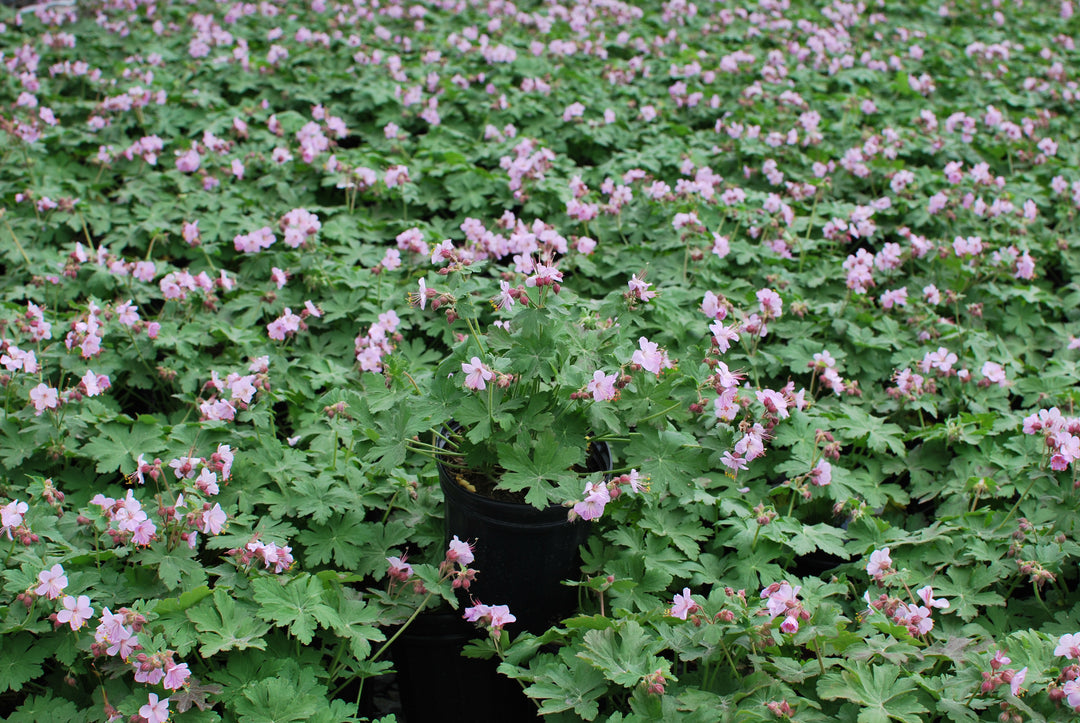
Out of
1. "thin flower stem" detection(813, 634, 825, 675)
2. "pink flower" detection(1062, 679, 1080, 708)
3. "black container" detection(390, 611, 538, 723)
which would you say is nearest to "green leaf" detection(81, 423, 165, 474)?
"black container" detection(390, 611, 538, 723)

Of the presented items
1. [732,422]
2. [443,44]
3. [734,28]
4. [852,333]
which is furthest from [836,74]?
[732,422]

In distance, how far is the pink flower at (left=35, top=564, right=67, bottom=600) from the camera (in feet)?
7.17

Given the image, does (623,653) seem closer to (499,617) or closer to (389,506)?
(499,617)

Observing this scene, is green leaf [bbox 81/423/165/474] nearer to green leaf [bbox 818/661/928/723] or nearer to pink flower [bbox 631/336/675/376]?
pink flower [bbox 631/336/675/376]

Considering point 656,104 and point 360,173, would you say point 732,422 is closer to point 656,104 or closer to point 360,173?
point 360,173

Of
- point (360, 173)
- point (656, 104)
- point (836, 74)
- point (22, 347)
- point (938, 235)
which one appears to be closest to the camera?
point (22, 347)

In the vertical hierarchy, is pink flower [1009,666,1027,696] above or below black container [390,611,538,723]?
above

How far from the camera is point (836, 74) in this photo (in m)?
6.96

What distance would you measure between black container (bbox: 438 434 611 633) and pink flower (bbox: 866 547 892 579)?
0.84 meters

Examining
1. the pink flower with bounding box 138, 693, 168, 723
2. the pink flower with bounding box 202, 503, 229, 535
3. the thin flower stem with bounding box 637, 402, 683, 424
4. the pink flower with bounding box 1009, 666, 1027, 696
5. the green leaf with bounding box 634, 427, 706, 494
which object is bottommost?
the pink flower with bounding box 138, 693, 168, 723

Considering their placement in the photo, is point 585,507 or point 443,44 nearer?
point 585,507

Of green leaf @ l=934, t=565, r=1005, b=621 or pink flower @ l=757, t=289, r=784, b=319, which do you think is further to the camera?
pink flower @ l=757, t=289, r=784, b=319

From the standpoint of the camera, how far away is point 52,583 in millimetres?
2193

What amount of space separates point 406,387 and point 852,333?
212 cm
